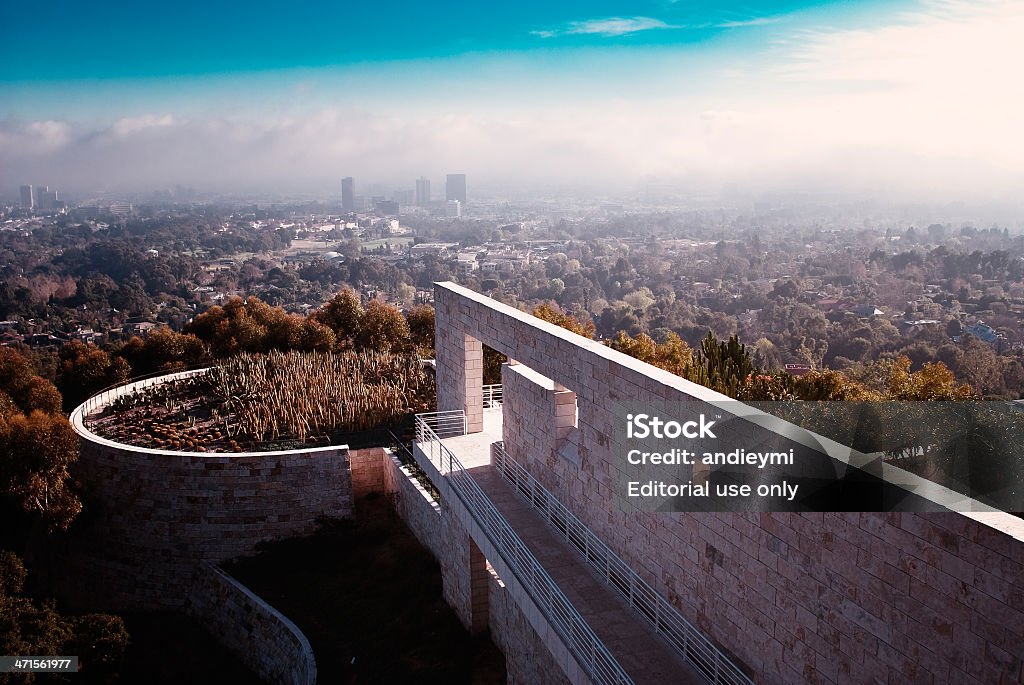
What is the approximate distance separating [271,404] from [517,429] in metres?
8.20

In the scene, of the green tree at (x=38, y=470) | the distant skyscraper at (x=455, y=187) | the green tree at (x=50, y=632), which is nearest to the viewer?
the green tree at (x=50, y=632)

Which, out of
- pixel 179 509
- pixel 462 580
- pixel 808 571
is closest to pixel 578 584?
pixel 808 571

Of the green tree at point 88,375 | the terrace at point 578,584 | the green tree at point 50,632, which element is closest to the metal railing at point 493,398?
the terrace at point 578,584

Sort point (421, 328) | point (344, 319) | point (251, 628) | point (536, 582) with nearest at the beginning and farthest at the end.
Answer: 1. point (536, 582)
2. point (251, 628)
3. point (344, 319)
4. point (421, 328)

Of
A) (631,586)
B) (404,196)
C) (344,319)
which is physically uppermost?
(404,196)

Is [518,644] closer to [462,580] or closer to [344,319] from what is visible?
[462,580]

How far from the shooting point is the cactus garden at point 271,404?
50.1 feet

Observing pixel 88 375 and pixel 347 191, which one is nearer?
pixel 88 375

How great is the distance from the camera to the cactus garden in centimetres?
1526

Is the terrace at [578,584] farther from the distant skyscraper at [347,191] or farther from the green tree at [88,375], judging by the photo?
the distant skyscraper at [347,191]

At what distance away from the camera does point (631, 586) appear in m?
7.34

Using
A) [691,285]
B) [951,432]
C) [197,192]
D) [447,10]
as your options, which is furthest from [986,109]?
[197,192]

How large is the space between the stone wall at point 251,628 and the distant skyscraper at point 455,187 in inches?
3029

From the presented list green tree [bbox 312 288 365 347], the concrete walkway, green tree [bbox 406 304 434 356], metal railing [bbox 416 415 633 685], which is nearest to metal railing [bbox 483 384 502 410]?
metal railing [bbox 416 415 633 685]
